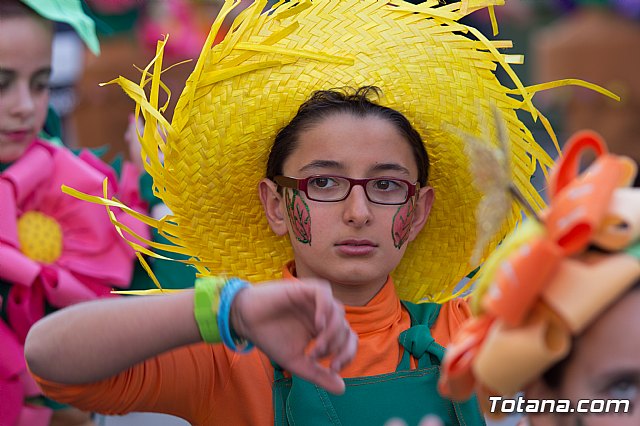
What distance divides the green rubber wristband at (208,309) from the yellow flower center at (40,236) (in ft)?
4.97

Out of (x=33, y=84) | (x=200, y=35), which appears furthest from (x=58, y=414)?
(x=200, y=35)

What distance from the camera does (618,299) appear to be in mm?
1283

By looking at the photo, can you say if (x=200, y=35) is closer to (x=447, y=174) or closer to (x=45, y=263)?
(x=45, y=263)

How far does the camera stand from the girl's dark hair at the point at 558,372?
1.32m

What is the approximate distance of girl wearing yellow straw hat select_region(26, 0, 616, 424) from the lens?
6.48 feet

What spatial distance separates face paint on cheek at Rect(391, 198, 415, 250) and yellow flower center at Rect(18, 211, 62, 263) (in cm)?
134

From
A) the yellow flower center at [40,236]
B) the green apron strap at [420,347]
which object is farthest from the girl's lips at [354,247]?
the yellow flower center at [40,236]

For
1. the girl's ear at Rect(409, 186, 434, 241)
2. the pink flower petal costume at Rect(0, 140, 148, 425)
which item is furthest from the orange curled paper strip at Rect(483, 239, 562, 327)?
the pink flower petal costume at Rect(0, 140, 148, 425)

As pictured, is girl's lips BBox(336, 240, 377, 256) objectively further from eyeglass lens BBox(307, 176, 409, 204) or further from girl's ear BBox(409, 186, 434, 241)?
girl's ear BBox(409, 186, 434, 241)

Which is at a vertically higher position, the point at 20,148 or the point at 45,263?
the point at 20,148

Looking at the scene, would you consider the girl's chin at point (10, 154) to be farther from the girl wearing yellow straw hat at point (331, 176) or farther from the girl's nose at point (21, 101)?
the girl wearing yellow straw hat at point (331, 176)

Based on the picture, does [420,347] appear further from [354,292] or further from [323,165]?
[323,165]

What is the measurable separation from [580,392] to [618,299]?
0.14 meters

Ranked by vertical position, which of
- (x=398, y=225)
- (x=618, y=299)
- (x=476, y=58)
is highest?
(x=476, y=58)
